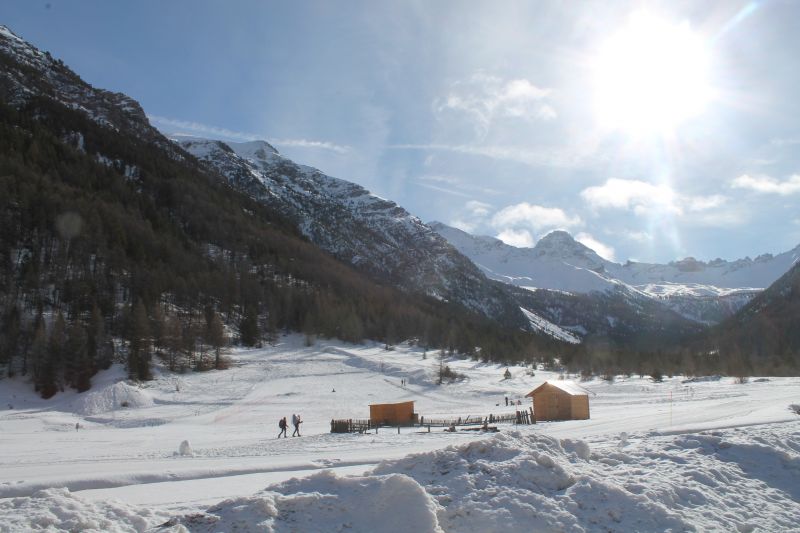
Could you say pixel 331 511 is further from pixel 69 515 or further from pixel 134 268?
pixel 134 268

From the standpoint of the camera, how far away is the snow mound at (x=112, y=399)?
4809 centimetres

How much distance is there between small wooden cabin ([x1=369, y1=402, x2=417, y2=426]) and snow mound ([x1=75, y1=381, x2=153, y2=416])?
80.8 ft

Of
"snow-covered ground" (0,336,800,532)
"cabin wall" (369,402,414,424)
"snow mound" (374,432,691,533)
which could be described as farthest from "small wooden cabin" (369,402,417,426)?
"snow mound" (374,432,691,533)

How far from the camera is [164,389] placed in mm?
57656

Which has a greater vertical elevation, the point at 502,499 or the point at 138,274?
the point at 138,274

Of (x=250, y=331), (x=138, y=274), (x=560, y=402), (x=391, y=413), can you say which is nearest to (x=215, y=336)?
(x=250, y=331)

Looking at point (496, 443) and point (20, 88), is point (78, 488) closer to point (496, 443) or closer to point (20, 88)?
point (496, 443)

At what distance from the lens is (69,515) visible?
351 inches

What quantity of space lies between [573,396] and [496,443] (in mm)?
27826

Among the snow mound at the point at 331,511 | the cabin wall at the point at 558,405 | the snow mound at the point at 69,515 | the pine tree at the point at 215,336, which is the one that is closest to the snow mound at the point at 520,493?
the snow mound at the point at 331,511

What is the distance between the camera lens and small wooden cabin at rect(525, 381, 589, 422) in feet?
123

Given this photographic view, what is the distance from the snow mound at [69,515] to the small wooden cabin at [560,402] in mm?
31989

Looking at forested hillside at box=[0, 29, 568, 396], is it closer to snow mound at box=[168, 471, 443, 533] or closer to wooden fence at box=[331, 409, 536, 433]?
wooden fence at box=[331, 409, 536, 433]

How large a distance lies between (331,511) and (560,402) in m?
31.7
